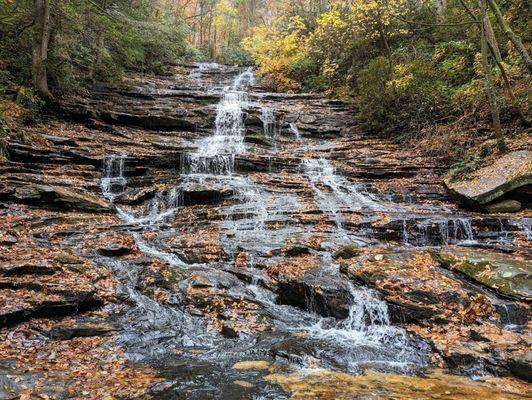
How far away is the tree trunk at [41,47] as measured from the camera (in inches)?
559

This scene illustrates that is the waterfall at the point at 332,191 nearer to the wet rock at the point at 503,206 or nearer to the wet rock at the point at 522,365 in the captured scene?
the wet rock at the point at 503,206

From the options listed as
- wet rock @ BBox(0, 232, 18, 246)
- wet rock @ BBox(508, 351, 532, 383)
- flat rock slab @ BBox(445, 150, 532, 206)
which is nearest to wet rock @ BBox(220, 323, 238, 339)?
wet rock @ BBox(508, 351, 532, 383)

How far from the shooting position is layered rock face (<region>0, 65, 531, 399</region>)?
18.7ft

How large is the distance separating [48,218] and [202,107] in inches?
433

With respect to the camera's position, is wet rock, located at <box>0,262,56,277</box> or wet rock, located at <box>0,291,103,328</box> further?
wet rock, located at <box>0,262,56,277</box>

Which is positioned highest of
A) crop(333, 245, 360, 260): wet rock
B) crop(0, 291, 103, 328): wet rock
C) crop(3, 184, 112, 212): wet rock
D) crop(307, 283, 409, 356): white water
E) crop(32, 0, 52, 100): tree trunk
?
crop(32, 0, 52, 100): tree trunk

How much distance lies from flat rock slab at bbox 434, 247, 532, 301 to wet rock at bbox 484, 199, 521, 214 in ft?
8.66

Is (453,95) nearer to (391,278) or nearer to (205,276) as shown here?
(391,278)

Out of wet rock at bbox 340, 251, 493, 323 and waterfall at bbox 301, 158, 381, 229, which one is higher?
waterfall at bbox 301, 158, 381, 229

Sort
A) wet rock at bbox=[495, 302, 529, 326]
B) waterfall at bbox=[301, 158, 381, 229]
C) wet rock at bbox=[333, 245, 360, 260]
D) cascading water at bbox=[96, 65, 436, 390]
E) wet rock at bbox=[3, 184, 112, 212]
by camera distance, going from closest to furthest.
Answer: cascading water at bbox=[96, 65, 436, 390] < wet rock at bbox=[495, 302, 529, 326] < wet rock at bbox=[333, 245, 360, 260] < wet rock at bbox=[3, 184, 112, 212] < waterfall at bbox=[301, 158, 381, 229]

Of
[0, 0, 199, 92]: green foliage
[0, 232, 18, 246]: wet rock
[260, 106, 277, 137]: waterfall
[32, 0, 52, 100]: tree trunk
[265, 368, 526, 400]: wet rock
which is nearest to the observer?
[265, 368, 526, 400]: wet rock

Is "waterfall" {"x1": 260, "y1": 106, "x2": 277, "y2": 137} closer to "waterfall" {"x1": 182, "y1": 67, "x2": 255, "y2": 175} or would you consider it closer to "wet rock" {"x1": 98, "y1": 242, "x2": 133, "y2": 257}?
"waterfall" {"x1": 182, "y1": 67, "x2": 255, "y2": 175}

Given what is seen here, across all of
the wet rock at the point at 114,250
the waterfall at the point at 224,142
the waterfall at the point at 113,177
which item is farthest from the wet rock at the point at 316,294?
the waterfall at the point at 224,142

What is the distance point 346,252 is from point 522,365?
157 inches
